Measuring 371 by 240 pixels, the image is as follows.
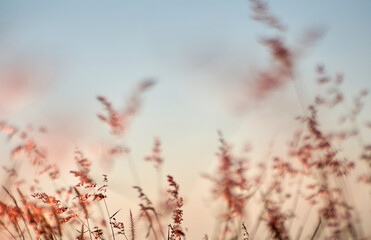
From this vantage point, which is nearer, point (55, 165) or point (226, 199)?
point (226, 199)

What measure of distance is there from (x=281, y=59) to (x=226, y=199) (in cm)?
151

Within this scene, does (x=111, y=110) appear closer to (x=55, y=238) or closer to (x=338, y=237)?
(x=55, y=238)

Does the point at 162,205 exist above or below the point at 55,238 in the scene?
above

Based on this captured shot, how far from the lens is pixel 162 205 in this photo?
3.07m

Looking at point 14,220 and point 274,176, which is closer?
point 14,220

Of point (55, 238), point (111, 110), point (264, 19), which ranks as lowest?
point (55, 238)

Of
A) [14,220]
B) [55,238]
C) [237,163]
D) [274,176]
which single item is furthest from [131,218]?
[274,176]

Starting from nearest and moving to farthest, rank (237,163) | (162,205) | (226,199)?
(162,205) < (226,199) < (237,163)

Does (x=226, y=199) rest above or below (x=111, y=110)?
below

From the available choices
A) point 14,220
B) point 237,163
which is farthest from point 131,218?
point 237,163

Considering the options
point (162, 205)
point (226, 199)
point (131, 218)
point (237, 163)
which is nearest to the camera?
point (131, 218)

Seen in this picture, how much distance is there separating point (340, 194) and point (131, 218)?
7.07ft

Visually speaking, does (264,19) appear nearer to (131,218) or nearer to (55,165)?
(131,218)

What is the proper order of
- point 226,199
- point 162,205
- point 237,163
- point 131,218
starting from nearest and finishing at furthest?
1. point 131,218
2. point 162,205
3. point 226,199
4. point 237,163
